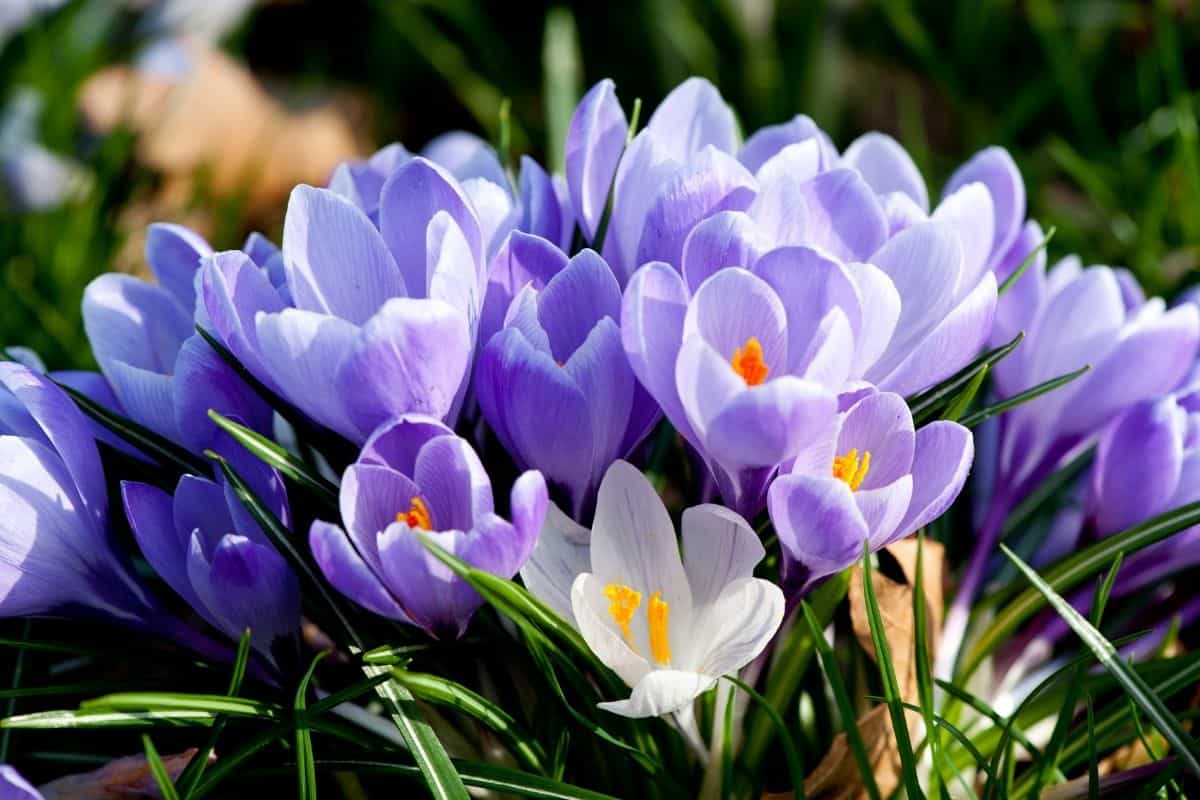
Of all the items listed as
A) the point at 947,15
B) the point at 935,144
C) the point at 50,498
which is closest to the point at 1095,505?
the point at 50,498

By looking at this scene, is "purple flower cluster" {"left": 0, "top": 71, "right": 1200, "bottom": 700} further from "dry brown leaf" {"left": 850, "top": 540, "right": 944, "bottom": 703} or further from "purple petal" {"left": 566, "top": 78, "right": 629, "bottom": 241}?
"dry brown leaf" {"left": 850, "top": 540, "right": 944, "bottom": 703}

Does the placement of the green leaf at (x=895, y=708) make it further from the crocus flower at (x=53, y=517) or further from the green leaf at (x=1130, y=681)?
the crocus flower at (x=53, y=517)

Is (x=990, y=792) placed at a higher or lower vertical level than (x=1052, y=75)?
lower

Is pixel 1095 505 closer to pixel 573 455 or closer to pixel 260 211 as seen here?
pixel 573 455

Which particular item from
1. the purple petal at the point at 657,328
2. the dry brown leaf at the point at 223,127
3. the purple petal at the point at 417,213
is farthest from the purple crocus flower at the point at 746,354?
the dry brown leaf at the point at 223,127

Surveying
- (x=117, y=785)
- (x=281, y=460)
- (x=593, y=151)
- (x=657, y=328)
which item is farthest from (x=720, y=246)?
(x=117, y=785)

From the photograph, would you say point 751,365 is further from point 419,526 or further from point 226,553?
point 226,553

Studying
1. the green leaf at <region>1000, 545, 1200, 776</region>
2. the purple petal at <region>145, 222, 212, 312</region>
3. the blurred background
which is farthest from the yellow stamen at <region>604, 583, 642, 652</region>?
the blurred background
